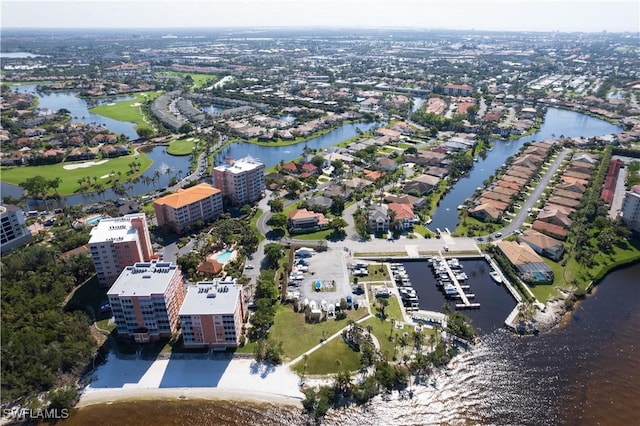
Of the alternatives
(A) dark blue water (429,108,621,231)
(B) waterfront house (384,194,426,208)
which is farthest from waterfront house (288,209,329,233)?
(A) dark blue water (429,108,621,231)

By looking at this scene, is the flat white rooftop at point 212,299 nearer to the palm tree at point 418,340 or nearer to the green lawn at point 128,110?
the palm tree at point 418,340

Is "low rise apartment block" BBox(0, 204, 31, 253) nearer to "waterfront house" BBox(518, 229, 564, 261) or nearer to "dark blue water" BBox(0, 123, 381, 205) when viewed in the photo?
A: "dark blue water" BBox(0, 123, 381, 205)

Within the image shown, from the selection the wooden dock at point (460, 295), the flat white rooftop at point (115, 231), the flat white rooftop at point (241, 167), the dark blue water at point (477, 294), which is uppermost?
the flat white rooftop at point (241, 167)

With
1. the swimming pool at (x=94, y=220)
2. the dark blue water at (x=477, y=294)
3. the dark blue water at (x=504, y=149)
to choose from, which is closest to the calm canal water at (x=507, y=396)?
the dark blue water at (x=477, y=294)

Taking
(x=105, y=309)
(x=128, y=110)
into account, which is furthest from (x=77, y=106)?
(x=105, y=309)

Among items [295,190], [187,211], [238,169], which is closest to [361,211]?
[295,190]

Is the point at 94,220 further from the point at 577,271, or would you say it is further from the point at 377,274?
the point at 577,271
